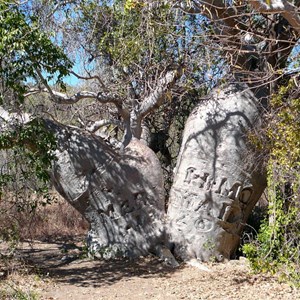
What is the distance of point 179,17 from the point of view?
8891mm

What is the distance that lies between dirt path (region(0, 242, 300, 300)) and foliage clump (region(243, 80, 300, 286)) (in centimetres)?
45

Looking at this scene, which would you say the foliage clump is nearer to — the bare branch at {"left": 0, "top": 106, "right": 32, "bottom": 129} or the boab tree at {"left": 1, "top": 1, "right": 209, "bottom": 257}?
the boab tree at {"left": 1, "top": 1, "right": 209, "bottom": 257}

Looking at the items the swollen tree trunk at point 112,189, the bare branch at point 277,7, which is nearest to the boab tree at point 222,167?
the swollen tree trunk at point 112,189

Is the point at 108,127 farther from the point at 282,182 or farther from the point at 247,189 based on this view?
the point at 282,182

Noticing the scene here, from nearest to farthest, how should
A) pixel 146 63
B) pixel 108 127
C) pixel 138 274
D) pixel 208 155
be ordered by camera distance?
pixel 138 274 → pixel 208 155 → pixel 146 63 → pixel 108 127

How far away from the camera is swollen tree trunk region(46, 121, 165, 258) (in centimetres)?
891

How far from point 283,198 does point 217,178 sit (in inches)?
66.5

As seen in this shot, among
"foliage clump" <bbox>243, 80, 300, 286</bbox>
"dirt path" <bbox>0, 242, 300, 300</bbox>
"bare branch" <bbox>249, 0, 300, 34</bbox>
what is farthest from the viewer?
"dirt path" <bbox>0, 242, 300, 300</bbox>

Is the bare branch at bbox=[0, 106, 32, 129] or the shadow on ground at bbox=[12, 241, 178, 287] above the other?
the bare branch at bbox=[0, 106, 32, 129]

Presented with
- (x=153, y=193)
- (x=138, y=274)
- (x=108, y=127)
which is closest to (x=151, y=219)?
(x=153, y=193)

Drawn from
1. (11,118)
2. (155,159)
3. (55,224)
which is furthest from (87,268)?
(55,224)

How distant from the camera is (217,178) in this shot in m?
8.57

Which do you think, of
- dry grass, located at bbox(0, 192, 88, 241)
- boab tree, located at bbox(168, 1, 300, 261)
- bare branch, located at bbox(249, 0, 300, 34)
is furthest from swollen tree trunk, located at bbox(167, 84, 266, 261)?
dry grass, located at bbox(0, 192, 88, 241)

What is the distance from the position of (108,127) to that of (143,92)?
2123 millimetres
